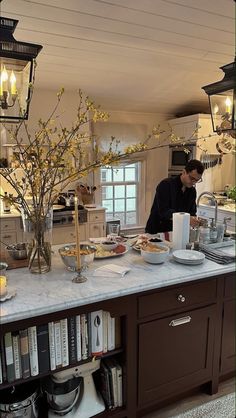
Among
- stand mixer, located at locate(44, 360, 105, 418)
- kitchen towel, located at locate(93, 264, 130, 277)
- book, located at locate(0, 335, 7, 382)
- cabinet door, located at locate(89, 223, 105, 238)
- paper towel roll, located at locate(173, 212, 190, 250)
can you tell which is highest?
paper towel roll, located at locate(173, 212, 190, 250)

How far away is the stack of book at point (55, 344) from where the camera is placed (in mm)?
1316

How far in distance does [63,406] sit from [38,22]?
8.66 feet

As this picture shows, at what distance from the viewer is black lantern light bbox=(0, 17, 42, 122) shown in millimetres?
1329

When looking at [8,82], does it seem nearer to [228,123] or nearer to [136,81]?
[228,123]

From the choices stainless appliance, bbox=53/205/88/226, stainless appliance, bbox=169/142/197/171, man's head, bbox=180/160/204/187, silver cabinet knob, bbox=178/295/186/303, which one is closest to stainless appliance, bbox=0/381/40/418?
silver cabinet knob, bbox=178/295/186/303

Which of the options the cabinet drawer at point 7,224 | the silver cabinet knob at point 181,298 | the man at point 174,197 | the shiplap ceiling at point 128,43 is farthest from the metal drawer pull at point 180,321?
the cabinet drawer at point 7,224

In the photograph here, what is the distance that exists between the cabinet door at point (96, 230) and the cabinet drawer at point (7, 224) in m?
1.06

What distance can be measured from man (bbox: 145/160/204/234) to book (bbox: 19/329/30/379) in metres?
1.64

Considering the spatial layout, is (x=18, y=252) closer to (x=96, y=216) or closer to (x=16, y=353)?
(x=16, y=353)

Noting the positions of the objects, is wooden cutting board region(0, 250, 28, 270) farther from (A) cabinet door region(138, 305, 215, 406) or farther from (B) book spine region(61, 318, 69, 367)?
(A) cabinet door region(138, 305, 215, 406)

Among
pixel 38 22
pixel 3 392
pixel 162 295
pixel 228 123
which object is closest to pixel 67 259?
pixel 162 295

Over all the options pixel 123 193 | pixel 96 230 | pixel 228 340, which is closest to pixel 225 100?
pixel 228 340

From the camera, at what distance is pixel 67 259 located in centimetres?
161

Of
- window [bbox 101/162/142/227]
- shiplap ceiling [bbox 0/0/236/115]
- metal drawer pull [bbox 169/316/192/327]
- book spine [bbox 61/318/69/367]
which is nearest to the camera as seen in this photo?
book spine [bbox 61/318/69/367]
